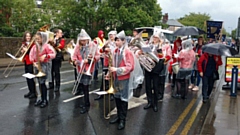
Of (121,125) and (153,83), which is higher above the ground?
(153,83)

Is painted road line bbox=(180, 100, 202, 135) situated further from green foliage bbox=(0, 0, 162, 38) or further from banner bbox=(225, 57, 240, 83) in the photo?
green foliage bbox=(0, 0, 162, 38)

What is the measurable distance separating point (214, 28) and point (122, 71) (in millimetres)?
9333

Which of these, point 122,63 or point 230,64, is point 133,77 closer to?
point 122,63

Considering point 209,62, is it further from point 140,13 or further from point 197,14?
point 197,14

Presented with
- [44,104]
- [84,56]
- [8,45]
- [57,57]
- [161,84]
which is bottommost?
[44,104]

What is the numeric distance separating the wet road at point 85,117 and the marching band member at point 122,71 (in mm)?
448

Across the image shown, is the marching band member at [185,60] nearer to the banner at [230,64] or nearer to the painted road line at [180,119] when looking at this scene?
the painted road line at [180,119]

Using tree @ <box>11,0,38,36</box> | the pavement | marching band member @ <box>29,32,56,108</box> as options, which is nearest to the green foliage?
tree @ <box>11,0,38,36</box>

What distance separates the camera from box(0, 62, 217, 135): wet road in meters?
5.44

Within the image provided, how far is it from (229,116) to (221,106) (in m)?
0.94

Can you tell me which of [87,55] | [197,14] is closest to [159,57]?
[87,55]

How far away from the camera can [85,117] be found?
6250 millimetres

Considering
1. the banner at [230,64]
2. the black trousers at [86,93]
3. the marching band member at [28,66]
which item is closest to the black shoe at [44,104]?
the marching band member at [28,66]

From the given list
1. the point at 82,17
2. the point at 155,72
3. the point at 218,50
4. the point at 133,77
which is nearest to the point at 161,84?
the point at 155,72
